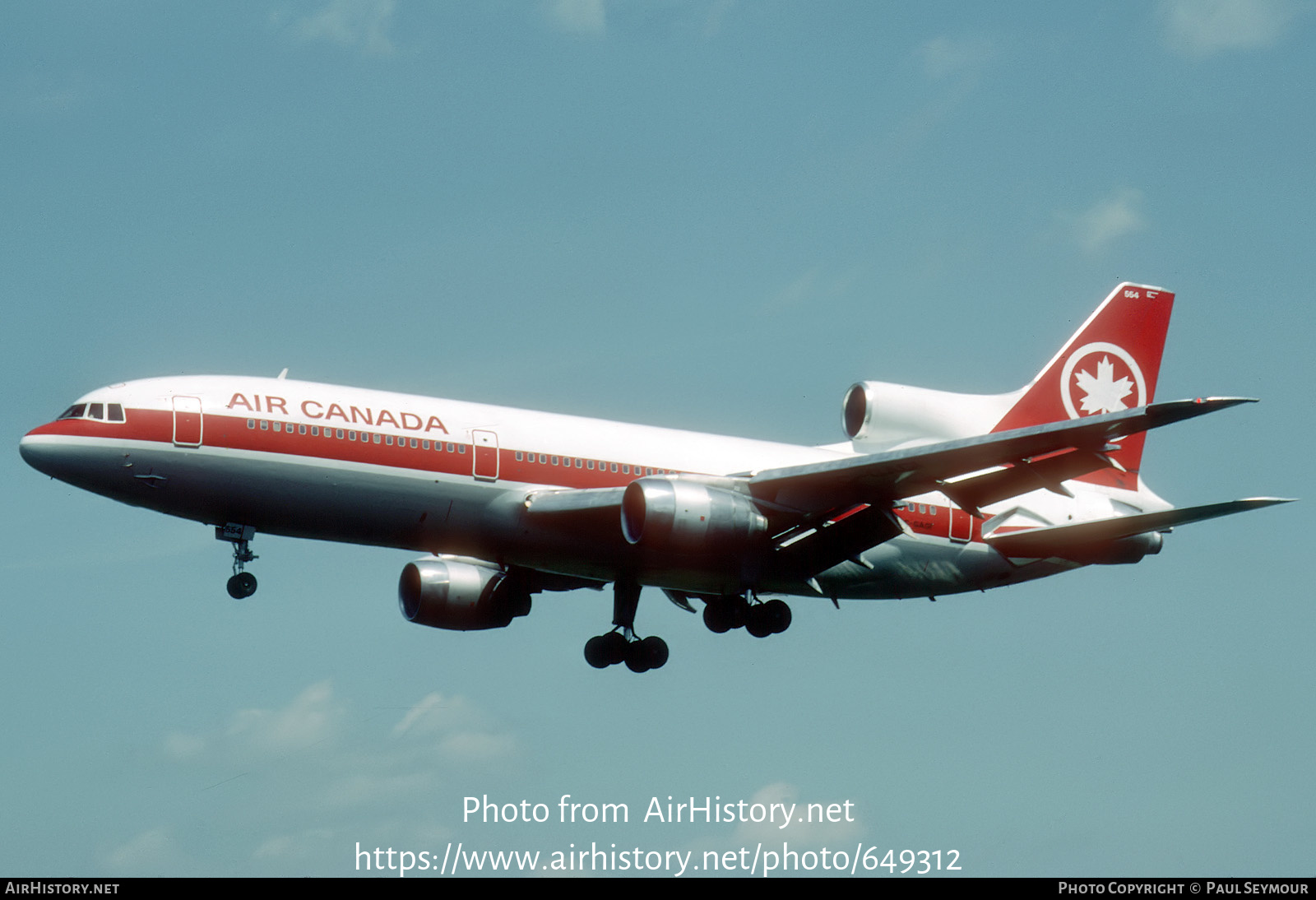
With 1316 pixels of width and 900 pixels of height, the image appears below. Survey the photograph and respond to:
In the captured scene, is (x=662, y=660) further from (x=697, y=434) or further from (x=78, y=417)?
(x=78, y=417)

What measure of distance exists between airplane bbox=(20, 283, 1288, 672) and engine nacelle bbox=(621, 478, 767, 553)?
0.05 meters

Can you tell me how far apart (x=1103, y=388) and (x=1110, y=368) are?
70 centimetres

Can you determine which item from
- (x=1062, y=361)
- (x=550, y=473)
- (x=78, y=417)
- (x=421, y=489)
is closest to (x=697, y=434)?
(x=550, y=473)

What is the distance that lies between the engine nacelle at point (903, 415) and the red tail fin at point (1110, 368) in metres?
1.91

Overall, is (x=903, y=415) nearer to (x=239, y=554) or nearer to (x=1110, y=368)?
(x=1110, y=368)

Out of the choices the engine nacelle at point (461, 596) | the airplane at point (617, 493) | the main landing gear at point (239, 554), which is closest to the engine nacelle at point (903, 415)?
the airplane at point (617, 493)

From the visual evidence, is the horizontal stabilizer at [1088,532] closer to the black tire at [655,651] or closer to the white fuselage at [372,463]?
the white fuselage at [372,463]

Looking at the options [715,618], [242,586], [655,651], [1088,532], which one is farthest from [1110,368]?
[242,586]

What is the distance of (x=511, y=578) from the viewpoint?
4153cm

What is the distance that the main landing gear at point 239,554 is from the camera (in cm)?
3506

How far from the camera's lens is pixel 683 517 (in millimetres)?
34406

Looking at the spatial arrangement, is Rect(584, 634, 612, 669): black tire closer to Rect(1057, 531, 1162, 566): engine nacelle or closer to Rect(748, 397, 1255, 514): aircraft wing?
Rect(748, 397, 1255, 514): aircraft wing

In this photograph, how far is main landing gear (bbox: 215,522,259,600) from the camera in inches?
1380

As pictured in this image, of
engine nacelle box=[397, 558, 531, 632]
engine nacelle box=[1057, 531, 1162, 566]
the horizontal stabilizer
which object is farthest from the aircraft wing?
engine nacelle box=[397, 558, 531, 632]
